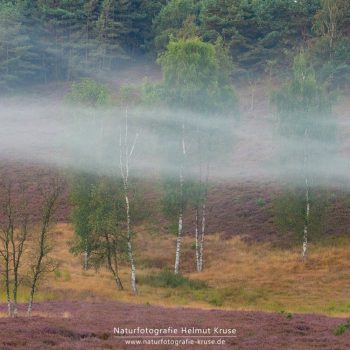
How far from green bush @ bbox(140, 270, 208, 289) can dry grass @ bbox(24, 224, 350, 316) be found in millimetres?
674

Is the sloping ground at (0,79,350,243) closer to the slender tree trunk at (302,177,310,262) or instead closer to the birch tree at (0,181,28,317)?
the slender tree trunk at (302,177,310,262)

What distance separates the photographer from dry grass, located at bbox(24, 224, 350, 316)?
101 feet

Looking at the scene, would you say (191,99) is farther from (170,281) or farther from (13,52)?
(13,52)

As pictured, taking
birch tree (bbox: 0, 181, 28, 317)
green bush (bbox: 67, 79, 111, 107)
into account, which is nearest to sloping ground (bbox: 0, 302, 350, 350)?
birch tree (bbox: 0, 181, 28, 317)

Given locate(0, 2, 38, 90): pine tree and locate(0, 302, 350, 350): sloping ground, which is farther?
locate(0, 2, 38, 90): pine tree

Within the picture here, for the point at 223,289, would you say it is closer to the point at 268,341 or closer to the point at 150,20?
the point at 268,341

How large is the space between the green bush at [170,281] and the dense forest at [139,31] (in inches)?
1740

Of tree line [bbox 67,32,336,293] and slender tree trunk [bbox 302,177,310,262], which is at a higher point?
tree line [bbox 67,32,336,293]

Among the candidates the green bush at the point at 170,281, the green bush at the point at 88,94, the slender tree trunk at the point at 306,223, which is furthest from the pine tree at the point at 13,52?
the slender tree trunk at the point at 306,223

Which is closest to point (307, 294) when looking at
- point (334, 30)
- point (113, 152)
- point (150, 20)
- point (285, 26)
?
point (113, 152)

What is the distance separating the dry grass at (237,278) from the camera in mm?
30672

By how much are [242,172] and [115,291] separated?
90.8 feet

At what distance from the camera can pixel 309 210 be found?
3916cm

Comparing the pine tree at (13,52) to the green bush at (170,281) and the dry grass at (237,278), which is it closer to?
the dry grass at (237,278)
